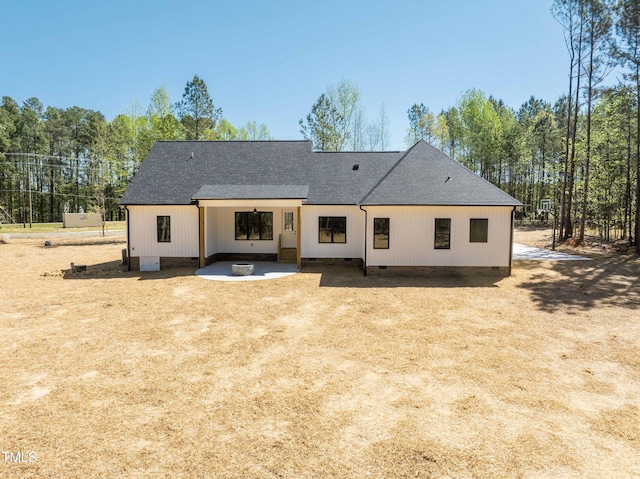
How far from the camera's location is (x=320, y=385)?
19.6 feet

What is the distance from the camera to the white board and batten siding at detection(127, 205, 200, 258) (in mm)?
16734

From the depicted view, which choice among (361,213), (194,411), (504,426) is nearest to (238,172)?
(361,213)

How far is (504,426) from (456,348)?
110 inches

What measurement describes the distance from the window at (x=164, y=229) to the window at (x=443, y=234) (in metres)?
12.0

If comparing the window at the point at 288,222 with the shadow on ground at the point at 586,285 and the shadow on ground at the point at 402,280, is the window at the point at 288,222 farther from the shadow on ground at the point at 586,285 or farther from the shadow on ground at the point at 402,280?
the shadow on ground at the point at 586,285

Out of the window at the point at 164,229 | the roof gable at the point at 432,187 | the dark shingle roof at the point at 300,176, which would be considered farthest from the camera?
the window at the point at 164,229

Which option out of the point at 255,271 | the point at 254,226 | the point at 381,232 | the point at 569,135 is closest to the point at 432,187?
the point at 381,232

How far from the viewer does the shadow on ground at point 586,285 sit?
37.1 feet

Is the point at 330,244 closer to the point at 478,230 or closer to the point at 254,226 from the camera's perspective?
the point at 254,226

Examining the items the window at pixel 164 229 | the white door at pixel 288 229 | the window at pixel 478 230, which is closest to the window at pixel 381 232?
the window at pixel 478 230

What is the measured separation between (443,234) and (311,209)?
6017 mm

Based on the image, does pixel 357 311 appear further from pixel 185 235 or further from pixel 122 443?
pixel 185 235

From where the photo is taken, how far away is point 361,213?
17.1m

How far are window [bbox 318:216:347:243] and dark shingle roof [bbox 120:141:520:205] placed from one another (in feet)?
2.77
